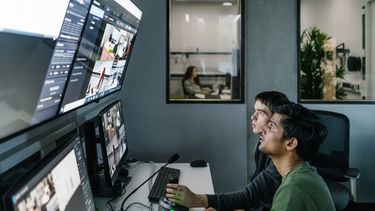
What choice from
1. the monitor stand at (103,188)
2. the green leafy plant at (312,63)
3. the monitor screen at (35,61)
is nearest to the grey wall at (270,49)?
the green leafy plant at (312,63)

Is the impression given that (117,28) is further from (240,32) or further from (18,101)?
(240,32)

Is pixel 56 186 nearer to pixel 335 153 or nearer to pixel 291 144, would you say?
pixel 291 144

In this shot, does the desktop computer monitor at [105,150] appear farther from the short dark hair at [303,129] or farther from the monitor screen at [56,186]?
the short dark hair at [303,129]

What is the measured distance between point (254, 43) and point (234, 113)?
0.69 metres

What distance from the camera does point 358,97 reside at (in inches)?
121

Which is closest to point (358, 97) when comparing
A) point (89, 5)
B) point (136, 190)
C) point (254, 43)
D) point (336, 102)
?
point (336, 102)

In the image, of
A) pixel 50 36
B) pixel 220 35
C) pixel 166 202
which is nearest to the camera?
pixel 50 36

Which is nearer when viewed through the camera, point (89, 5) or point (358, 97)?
point (89, 5)

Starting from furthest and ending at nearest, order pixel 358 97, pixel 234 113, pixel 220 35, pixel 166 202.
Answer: pixel 220 35, pixel 358 97, pixel 234 113, pixel 166 202

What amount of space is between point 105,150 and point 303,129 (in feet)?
3.17

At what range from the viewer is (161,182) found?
191cm

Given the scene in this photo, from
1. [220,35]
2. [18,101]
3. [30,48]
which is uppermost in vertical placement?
[220,35]

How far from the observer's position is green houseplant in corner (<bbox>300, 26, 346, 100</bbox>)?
3.04 metres

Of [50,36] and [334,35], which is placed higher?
[334,35]
